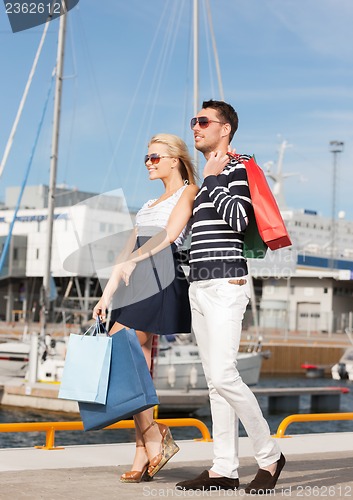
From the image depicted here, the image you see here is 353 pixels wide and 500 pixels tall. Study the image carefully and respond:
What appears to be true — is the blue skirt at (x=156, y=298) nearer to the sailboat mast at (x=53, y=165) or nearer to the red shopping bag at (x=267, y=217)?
Result: the red shopping bag at (x=267, y=217)

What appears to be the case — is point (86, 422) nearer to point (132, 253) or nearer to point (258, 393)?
point (132, 253)

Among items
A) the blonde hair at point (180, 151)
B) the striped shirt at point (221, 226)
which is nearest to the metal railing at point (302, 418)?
the blonde hair at point (180, 151)

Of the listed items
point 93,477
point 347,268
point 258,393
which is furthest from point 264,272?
point 93,477

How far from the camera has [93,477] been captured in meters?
5.18

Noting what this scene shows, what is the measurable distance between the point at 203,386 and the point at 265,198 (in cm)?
2256

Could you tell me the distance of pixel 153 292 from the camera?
504cm

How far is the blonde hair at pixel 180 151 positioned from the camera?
5297 mm

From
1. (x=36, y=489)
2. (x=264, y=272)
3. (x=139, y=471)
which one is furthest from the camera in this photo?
(x=264, y=272)

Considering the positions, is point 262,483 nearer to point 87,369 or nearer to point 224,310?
point 224,310

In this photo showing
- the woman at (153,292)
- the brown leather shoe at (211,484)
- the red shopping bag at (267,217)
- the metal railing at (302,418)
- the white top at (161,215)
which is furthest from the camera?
the metal railing at (302,418)

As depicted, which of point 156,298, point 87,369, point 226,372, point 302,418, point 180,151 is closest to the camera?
point 226,372

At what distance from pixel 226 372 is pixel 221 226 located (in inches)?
29.6

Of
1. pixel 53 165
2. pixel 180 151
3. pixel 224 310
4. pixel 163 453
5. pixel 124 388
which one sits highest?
pixel 53 165

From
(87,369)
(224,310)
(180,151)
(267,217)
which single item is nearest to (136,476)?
(87,369)
